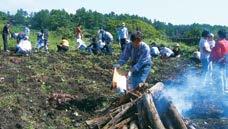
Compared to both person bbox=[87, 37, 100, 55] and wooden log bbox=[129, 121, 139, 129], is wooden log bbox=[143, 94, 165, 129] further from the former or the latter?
person bbox=[87, 37, 100, 55]

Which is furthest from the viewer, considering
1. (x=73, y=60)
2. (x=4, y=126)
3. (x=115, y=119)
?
(x=73, y=60)

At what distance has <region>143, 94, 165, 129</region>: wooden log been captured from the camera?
8.59m

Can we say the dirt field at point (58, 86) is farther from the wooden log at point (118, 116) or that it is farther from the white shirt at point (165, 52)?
the wooden log at point (118, 116)

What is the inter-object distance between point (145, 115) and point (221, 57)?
5.22m

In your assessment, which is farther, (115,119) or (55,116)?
(55,116)

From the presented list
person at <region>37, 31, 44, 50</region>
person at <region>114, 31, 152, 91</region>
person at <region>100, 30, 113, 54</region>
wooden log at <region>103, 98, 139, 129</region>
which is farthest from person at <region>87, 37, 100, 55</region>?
wooden log at <region>103, 98, 139, 129</region>

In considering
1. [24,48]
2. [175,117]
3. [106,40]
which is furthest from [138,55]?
[106,40]

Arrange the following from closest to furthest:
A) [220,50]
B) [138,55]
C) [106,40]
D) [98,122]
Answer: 1. [98,122]
2. [138,55]
3. [220,50]
4. [106,40]

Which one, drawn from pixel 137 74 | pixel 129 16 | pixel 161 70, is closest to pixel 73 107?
pixel 137 74

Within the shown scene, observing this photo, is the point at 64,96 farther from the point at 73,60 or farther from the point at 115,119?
→ the point at 73,60

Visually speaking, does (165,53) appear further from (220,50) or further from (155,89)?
(155,89)

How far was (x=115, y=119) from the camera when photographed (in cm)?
895

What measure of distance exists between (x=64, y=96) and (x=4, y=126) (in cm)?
305

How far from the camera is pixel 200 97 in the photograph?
13.8 metres
